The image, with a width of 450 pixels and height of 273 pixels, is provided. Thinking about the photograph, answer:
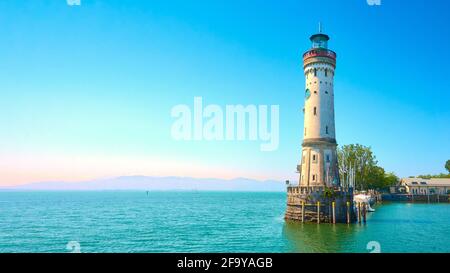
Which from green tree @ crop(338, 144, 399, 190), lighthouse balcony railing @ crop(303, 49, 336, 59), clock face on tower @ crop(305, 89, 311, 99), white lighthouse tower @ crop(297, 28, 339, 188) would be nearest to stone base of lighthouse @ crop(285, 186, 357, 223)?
white lighthouse tower @ crop(297, 28, 339, 188)

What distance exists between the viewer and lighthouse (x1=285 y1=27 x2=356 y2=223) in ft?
160

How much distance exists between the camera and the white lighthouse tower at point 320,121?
49188 mm

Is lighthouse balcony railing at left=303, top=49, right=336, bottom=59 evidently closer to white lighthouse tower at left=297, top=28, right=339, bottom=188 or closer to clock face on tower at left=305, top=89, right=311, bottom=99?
white lighthouse tower at left=297, top=28, right=339, bottom=188

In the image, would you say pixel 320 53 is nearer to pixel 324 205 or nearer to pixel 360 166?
pixel 324 205

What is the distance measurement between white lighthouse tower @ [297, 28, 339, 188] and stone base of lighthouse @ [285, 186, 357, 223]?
2.35 m

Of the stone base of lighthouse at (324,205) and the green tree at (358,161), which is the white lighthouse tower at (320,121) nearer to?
the stone base of lighthouse at (324,205)

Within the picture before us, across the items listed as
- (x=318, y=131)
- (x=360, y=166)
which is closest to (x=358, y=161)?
(x=360, y=166)

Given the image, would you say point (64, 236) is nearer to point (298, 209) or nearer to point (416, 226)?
point (298, 209)

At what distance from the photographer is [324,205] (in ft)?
153

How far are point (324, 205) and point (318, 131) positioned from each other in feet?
32.6

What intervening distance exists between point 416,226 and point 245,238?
2455cm

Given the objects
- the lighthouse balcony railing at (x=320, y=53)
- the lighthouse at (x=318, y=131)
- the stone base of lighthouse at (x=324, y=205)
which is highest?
the lighthouse balcony railing at (x=320, y=53)

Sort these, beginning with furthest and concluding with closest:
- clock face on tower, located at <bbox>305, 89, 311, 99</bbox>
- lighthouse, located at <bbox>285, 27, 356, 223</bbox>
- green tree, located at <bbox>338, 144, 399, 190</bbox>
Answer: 1. green tree, located at <bbox>338, 144, 399, 190</bbox>
2. clock face on tower, located at <bbox>305, 89, 311, 99</bbox>
3. lighthouse, located at <bbox>285, 27, 356, 223</bbox>

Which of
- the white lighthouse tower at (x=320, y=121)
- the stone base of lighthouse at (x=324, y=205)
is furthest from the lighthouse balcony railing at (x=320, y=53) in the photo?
the stone base of lighthouse at (x=324, y=205)
